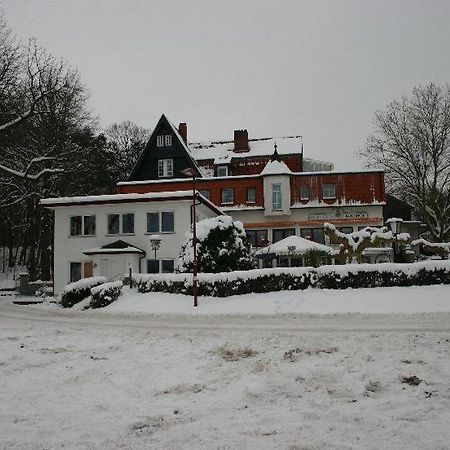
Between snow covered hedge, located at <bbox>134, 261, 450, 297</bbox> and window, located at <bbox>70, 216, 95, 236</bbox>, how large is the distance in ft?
41.0

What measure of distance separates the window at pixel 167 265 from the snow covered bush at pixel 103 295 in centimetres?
852

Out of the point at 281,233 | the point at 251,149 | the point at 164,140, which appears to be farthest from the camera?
the point at 251,149

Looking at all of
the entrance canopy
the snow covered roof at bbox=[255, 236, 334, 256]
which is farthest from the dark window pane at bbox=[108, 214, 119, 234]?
the snow covered roof at bbox=[255, 236, 334, 256]

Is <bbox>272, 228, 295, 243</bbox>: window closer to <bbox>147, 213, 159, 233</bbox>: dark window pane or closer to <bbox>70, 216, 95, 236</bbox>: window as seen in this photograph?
<bbox>147, 213, 159, 233</bbox>: dark window pane

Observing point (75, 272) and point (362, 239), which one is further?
point (75, 272)

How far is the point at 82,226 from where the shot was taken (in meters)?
32.6

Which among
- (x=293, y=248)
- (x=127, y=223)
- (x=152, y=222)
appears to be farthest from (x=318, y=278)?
(x=127, y=223)

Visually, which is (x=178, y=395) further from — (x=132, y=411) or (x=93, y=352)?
(x=93, y=352)

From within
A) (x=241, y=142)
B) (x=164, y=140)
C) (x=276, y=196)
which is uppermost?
(x=241, y=142)

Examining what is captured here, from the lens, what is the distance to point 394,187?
4081 centimetres

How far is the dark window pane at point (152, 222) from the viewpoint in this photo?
31.3 metres

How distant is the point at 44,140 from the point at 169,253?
14.7 meters

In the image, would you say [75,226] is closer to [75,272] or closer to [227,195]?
[75,272]

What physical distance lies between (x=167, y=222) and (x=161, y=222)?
0.39 meters
